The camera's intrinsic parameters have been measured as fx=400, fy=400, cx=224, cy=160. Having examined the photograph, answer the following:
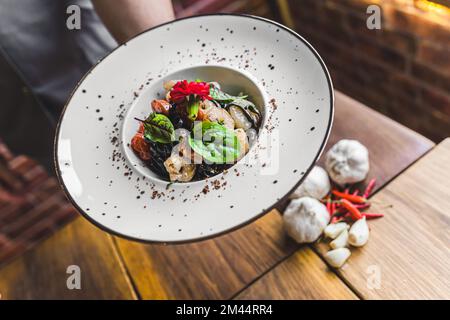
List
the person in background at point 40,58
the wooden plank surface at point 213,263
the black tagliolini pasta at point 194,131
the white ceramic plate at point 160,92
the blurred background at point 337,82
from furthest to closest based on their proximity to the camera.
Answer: the blurred background at point 337,82, the person in background at point 40,58, the wooden plank surface at point 213,263, the black tagliolini pasta at point 194,131, the white ceramic plate at point 160,92

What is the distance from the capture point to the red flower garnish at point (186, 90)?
0.94m

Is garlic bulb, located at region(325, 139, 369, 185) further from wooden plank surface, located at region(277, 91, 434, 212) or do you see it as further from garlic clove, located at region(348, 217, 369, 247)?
garlic clove, located at region(348, 217, 369, 247)

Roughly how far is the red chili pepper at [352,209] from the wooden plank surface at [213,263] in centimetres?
20

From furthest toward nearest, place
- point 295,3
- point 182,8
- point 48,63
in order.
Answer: point 295,3
point 182,8
point 48,63

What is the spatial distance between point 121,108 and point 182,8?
1.52 m

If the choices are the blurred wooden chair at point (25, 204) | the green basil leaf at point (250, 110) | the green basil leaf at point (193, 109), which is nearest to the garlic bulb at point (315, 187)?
the green basil leaf at point (250, 110)

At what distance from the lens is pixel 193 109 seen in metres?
0.94

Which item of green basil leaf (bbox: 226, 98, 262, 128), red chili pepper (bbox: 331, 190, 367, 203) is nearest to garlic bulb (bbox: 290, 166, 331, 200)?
red chili pepper (bbox: 331, 190, 367, 203)

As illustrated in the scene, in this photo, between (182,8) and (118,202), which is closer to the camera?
(118,202)

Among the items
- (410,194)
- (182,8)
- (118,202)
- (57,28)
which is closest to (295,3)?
(182,8)

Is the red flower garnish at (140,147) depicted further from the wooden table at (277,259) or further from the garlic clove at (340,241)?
the garlic clove at (340,241)

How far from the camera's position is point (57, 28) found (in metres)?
1.62

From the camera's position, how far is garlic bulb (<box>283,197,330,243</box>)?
1.17 meters
